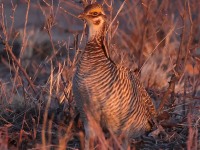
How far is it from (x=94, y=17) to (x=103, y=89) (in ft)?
1.91

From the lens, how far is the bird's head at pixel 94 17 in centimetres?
514

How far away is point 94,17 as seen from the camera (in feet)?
16.9

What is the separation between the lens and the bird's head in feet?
16.9

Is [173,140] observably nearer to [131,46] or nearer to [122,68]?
[122,68]

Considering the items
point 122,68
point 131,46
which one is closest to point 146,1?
point 122,68

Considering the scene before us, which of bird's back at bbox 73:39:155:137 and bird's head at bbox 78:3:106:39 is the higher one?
bird's head at bbox 78:3:106:39

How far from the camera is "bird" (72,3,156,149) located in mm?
5004

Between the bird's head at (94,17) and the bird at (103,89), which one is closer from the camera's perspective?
the bird at (103,89)

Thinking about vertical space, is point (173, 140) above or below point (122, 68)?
below

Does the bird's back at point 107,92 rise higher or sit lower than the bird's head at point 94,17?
lower

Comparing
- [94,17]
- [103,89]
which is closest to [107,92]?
[103,89]

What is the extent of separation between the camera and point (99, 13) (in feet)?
17.0

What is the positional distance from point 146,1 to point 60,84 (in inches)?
Result: 45.4

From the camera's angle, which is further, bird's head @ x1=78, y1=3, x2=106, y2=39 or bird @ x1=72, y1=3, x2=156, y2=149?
bird's head @ x1=78, y1=3, x2=106, y2=39
